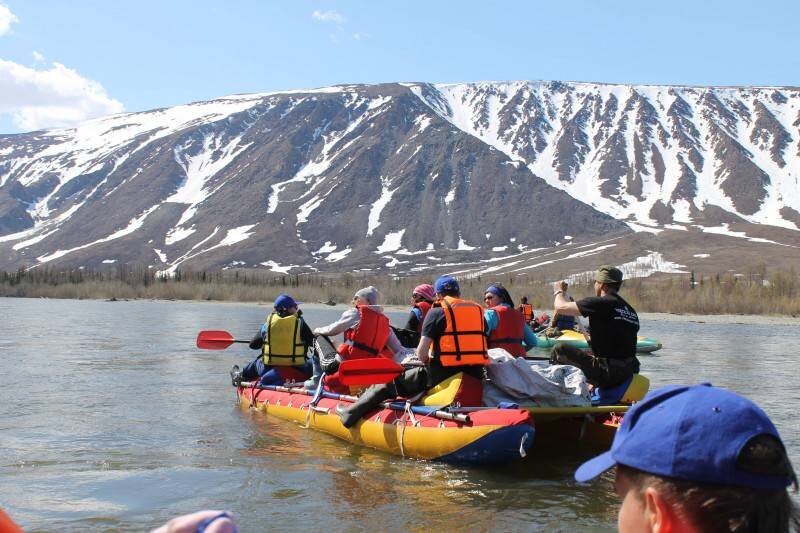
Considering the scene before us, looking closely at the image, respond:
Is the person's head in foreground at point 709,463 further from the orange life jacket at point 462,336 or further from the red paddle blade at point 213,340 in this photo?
the red paddle blade at point 213,340

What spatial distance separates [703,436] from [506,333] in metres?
12.2

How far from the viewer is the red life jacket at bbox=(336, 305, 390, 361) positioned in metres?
12.9

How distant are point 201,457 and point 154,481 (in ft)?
5.03

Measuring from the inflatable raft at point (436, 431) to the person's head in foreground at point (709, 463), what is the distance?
8004 millimetres

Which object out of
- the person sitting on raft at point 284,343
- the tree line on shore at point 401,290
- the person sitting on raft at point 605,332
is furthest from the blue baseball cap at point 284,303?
the tree line on shore at point 401,290

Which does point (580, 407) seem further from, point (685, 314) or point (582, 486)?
point (685, 314)

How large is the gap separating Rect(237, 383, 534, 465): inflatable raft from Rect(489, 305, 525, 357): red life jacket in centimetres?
258

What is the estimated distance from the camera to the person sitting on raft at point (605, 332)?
10609mm

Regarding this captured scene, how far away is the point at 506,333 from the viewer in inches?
559

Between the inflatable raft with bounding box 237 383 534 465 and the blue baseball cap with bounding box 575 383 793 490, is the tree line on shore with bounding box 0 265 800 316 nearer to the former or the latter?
the inflatable raft with bounding box 237 383 534 465

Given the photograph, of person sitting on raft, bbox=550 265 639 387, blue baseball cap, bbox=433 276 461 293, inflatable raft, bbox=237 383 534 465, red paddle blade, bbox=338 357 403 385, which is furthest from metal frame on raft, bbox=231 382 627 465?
blue baseball cap, bbox=433 276 461 293

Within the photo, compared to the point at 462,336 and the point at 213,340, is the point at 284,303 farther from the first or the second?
the point at 462,336

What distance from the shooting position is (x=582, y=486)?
10.4m

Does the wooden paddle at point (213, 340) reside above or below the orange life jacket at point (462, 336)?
below
